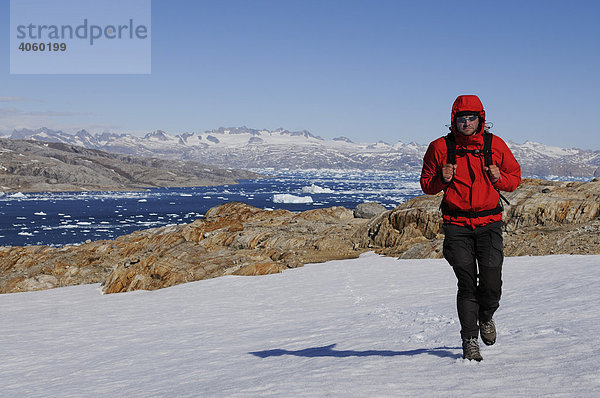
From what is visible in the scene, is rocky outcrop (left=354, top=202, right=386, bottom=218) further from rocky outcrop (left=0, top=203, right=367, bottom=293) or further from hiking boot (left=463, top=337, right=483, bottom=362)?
hiking boot (left=463, top=337, right=483, bottom=362)

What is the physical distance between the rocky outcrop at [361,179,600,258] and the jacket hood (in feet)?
48.3

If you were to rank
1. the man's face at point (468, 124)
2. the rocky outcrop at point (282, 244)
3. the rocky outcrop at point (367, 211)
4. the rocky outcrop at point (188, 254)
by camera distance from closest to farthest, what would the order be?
the man's face at point (468, 124) → the rocky outcrop at point (282, 244) → the rocky outcrop at point (188, 254) → the rocky outcrop at point (367, 211)

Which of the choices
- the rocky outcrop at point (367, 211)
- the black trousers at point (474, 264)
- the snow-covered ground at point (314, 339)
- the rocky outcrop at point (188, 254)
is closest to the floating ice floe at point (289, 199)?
the rocky outcrop at point (367, 211)

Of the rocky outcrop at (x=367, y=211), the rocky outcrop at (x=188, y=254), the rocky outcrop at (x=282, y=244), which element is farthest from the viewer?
the rocky outcrop at (x=367, y=211)

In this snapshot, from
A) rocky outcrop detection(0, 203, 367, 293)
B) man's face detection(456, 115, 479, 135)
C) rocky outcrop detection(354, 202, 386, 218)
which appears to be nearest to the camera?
man's face detection(456, 115, 479, 135)

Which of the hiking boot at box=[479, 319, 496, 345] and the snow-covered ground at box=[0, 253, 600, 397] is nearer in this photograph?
the snow-covered ground at box=[0, 253, 600, 397]

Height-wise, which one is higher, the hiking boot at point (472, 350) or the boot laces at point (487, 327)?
the boot laces at point (487, 327)

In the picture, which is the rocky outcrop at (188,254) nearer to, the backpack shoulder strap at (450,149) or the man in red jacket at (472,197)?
the man in red jacket at (472,197)

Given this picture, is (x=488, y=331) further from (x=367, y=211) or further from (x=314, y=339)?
(x=367, y=211)

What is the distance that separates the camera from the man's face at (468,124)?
19.1ft

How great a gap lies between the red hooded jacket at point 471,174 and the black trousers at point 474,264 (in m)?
0.14

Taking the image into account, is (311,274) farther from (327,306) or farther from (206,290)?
(327,306)

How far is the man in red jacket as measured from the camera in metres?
5.87

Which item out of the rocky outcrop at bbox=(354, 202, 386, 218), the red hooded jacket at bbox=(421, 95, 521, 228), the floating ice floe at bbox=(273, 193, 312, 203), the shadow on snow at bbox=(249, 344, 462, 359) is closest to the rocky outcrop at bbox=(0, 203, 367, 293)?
the rocky outcrop at bbox=(354, 202, 386, 218)
